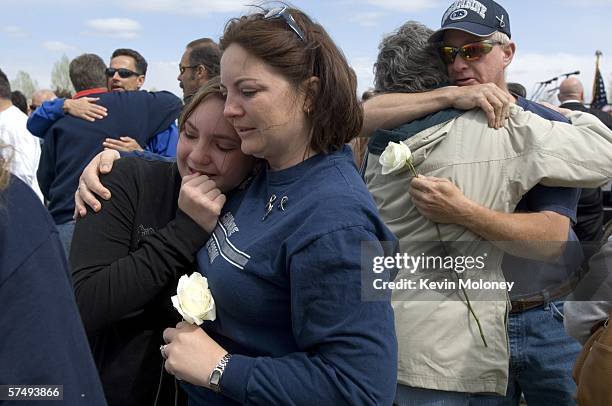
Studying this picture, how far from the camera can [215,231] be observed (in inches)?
72.2

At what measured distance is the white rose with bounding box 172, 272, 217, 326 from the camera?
1645 millimetres

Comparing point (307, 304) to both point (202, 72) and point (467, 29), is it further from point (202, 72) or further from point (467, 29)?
point (202, 72)

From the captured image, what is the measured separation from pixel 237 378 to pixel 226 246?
0.34m

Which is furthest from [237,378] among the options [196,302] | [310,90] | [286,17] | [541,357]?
[541,357]

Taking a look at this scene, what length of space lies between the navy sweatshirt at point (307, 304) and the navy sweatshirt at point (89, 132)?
9.73 ft

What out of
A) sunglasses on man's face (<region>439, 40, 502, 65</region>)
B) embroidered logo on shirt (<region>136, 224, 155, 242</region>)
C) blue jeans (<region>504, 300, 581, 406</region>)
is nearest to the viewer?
embroidered logo on shirt (<region>136, 224, 155, 242</region>)

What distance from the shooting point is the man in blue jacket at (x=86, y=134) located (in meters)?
4.39

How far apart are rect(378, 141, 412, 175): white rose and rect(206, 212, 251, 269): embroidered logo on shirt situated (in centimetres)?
67

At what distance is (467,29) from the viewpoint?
8.23ft

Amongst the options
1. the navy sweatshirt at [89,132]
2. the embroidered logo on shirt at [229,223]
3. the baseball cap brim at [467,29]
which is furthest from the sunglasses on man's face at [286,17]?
the navy sweatshirt at [89,132]

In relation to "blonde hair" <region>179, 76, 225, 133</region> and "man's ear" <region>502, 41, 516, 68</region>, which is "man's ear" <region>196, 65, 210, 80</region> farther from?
"blonde hair" <region>179, 76, 225, 133</region>

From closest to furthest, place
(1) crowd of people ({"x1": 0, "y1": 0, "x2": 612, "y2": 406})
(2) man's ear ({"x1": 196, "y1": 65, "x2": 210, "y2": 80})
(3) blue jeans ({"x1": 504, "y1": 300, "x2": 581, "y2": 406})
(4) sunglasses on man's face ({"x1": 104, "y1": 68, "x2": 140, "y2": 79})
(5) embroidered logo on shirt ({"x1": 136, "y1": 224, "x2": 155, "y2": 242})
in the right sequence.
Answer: (1) crowd of people ({"x1": 0, "y1": 0, "x2": 612, "y2": 406}) < (5) embroidered logo on shirt ({"x1": 136, "y1": 224, "x2": 155, "y2": 242}) < (3) blue jeans ({"x1": 504, "y1": 300, "x2": 581, "y2": 406}) < (2) man's ear ({"x1": 196, "y1": 65, "x2": 210, "y2": 80}) < (4) sunglasses on man's face ({"x1": 104, "y1": 68, "x2": 140, "y2": 79})

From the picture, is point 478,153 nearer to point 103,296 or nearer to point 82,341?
point 103,296

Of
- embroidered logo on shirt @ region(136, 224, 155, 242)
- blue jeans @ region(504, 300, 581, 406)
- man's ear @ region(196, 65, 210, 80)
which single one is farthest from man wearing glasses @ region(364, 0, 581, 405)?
man's ear @ region(196, 65, 210, 80)
